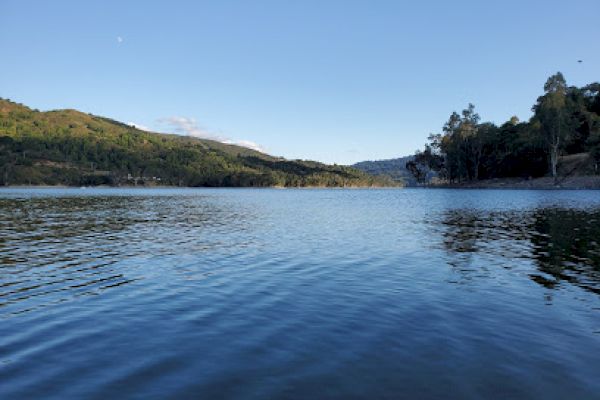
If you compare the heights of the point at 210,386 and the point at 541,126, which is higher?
the point at 541,126

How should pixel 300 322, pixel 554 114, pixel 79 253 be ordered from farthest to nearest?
pixel 554 114
pixel 79 253
pixel 300 322

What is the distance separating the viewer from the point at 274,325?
47.1 feet

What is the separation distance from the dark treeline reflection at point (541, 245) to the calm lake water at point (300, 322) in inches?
9.3

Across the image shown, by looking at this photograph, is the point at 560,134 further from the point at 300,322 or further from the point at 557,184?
the point at 300,322

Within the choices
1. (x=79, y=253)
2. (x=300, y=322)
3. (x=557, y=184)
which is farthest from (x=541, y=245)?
(x=557, y=184)

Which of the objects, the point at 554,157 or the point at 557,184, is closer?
the point at 554,157

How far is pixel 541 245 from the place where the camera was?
108 feet

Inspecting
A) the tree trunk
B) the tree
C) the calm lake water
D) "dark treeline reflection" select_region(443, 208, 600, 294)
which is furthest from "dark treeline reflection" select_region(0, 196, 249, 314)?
the tree trunk

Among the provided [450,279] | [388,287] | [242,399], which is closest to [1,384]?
[242,399]

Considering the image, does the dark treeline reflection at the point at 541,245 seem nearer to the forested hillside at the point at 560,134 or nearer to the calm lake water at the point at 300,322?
the calm lake water at the point at 300,322

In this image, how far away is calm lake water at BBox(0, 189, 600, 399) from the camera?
389 inches

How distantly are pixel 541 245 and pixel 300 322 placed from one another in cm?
2693

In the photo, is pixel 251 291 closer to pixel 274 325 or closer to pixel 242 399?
pixel 274 325

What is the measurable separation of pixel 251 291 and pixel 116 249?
17588 mm
